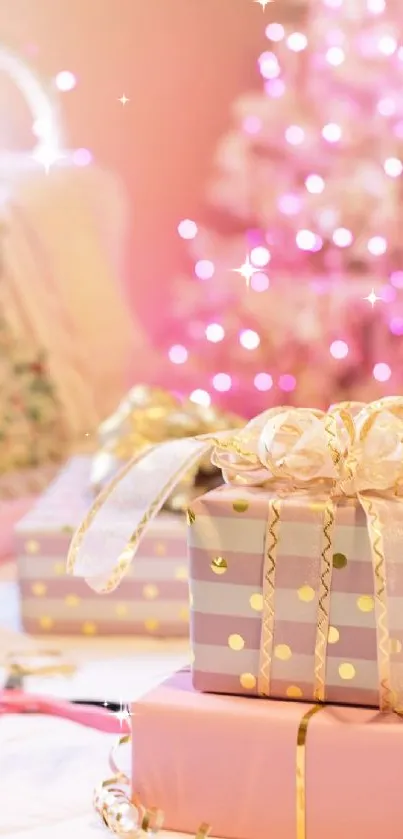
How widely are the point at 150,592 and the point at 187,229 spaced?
1.91 m

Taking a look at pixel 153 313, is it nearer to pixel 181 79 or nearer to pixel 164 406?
pixel 181 79

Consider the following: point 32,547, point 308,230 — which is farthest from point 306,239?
point 32,547

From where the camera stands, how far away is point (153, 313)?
3.82 metres

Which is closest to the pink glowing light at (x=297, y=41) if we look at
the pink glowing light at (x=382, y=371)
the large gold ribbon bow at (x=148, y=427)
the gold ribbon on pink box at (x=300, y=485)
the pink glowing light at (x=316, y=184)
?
the pink glowing light at (x=316, y=184)

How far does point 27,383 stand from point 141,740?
2.52m

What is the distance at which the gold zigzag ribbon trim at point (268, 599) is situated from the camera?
1188 millimetres

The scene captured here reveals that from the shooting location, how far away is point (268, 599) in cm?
119

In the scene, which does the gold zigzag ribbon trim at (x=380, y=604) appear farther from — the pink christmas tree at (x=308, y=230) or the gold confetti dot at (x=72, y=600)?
the pink christmas tree at (x=308, y=230)

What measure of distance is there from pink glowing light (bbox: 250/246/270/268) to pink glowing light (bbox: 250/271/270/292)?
32 millimetres

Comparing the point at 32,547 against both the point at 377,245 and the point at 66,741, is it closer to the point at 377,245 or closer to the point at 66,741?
the point at 66,741

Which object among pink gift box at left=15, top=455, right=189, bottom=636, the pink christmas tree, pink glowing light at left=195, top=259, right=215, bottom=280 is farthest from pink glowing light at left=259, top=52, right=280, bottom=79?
pink gift box at left=15, top=455, right=189, bottom=636

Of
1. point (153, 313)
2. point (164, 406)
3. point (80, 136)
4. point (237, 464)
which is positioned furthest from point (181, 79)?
point (237, 464)

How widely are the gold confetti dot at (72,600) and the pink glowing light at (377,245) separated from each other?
1.66 metres

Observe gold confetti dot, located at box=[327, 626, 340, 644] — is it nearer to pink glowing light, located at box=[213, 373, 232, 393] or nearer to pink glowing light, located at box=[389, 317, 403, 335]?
pink glowing light, located at box=[389, 317, 403, 335]
